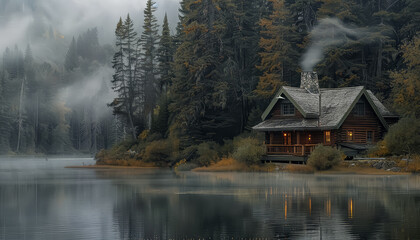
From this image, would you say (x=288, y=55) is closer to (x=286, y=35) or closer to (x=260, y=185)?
(x=286, y=35)

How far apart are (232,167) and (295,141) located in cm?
713

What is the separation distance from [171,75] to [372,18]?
101ft

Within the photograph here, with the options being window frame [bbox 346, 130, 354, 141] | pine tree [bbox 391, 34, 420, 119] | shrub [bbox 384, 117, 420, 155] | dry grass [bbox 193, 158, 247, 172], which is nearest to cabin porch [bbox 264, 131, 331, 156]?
window frame [bbox 346, 130, 354, 141]

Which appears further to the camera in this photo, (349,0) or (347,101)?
(349,0)

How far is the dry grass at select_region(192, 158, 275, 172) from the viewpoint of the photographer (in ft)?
200

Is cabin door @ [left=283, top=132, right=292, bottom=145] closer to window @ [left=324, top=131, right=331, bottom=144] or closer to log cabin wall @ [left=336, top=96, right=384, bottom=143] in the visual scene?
window @ [left=324, top=131, right=331, bottom=144]

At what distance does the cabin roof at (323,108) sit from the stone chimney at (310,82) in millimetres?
1061

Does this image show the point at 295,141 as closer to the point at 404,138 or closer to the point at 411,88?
the point at 411,88

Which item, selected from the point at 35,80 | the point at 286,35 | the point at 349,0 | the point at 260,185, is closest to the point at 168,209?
the point at 260,185

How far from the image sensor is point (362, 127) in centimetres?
6144

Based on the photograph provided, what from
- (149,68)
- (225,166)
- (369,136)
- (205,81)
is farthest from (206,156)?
(149,68)

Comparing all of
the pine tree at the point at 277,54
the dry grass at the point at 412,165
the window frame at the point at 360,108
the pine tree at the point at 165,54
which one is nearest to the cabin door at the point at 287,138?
the window frame at the point at 360,108

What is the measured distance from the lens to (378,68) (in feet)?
241

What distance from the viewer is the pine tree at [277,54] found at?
72.8 meters
